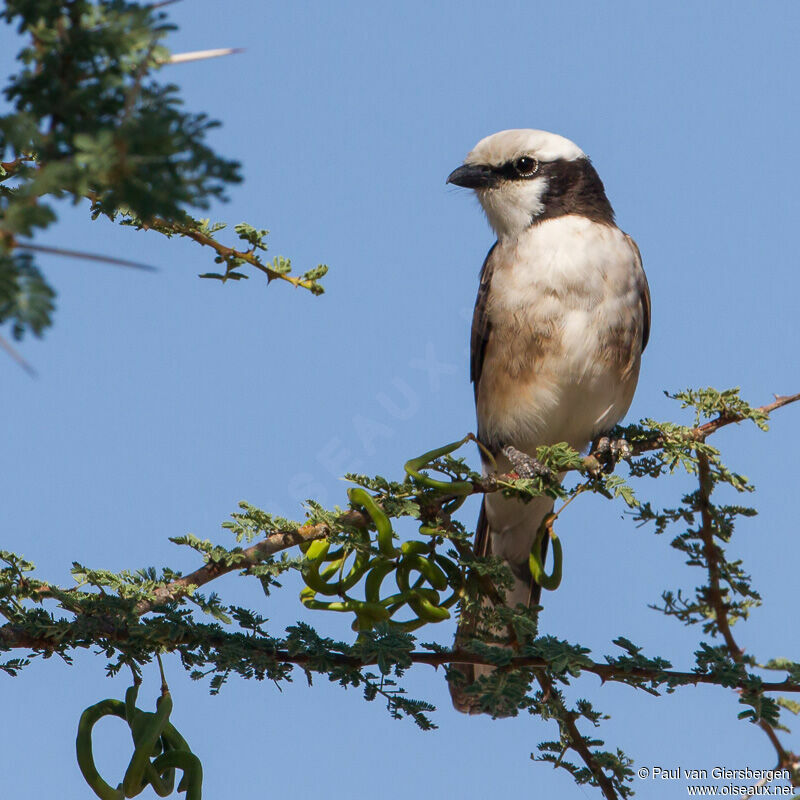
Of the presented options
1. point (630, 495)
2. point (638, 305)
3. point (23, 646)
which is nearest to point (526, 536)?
point (638, 305)

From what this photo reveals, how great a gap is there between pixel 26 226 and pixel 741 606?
2.41m

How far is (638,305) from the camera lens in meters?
5.04

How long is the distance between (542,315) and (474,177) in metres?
0.87

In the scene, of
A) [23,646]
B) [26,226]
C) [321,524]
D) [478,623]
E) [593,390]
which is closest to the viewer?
[26,226]

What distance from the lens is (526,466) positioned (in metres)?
4.06

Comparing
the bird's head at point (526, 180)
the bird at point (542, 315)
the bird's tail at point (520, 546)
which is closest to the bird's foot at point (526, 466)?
the bird at point (542, 315)

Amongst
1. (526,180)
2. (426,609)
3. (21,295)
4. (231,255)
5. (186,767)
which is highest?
(526,180)

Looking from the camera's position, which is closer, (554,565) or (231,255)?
(231,255)

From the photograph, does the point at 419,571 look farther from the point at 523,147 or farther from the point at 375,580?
the point at 523,147

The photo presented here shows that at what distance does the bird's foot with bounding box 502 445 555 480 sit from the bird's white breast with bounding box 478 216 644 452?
27cm

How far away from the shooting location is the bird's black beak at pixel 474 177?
5.26 m

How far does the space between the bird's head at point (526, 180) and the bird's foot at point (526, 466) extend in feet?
3.60

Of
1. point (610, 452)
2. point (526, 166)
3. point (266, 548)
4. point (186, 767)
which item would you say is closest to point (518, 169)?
point (526, 166)

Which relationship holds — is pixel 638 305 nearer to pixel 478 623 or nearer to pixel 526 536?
pixel 526 536
